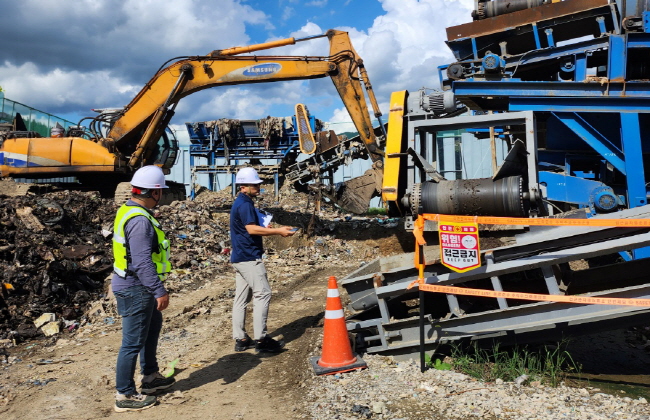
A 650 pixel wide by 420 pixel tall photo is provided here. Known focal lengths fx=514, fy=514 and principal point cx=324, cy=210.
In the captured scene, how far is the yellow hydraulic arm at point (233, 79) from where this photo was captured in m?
9.45

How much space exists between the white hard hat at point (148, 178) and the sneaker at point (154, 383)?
4.66 feet

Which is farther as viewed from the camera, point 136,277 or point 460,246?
point 460,246

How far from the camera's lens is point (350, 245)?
34.0 ft

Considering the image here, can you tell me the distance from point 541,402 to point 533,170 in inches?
78.3

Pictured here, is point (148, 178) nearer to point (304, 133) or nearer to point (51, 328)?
point (51, 328)

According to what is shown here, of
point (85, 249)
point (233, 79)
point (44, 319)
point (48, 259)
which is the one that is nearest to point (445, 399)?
A: point (44, 319)

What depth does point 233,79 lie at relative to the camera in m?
9.89

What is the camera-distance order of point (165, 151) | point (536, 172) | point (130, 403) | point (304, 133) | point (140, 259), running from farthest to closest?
point (304, 133), point (165, 151), point (536, 172), point (130, 403), point (140, 259)

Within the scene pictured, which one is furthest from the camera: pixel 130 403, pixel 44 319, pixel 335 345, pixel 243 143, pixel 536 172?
pixel 243 143

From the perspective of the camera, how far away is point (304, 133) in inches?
581

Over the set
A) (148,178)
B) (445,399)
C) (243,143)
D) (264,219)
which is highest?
(243,143)

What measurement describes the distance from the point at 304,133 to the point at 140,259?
38.3 feet

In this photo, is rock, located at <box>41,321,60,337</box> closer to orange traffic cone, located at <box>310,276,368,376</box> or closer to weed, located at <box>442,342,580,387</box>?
orange traffic cone, located at <box>310,276,368,376</box>

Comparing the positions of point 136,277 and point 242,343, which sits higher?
point 136,277
